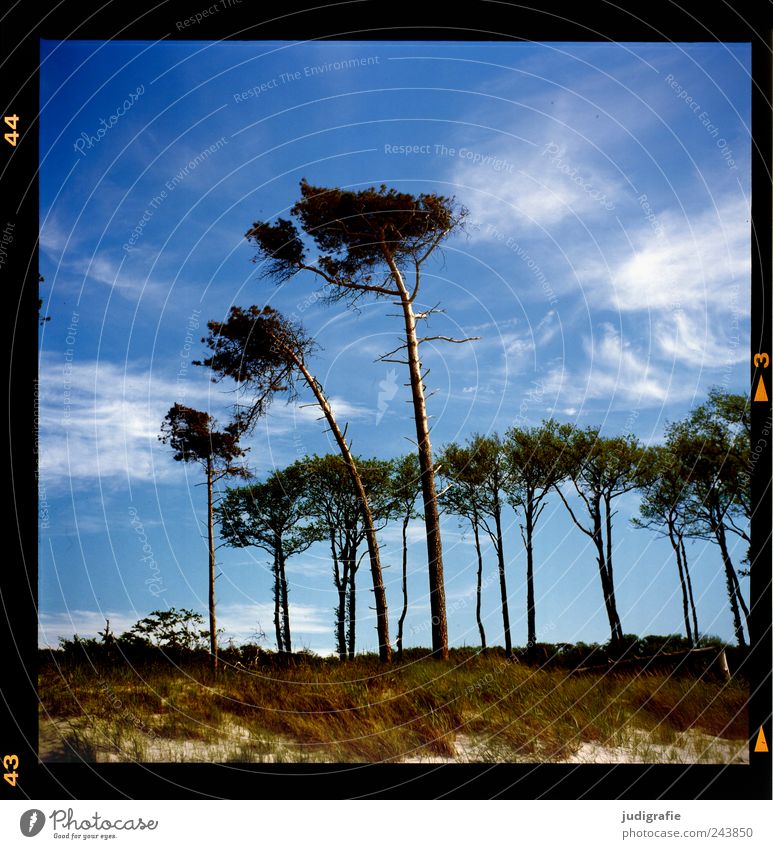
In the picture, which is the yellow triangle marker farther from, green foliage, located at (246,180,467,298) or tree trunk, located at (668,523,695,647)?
green foliage, located at (246,180,467,298)

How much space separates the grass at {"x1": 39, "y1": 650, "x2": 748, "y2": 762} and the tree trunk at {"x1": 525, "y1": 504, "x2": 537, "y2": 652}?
0.38 meters

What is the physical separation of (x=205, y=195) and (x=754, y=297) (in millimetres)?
6114

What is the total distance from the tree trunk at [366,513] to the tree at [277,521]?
0.67 metres

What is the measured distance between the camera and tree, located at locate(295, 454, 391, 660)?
8.58 metres

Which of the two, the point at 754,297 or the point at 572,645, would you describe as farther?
the point at 572,645

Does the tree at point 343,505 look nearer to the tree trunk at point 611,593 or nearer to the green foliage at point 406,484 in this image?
the green foliage at point 406,484

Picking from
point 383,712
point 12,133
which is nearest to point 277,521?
point 383,712

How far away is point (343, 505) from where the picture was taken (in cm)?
912

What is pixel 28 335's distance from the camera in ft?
23.6

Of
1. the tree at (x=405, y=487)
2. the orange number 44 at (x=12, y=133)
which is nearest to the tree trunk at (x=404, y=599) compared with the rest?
the tree at (x=405, y=487)

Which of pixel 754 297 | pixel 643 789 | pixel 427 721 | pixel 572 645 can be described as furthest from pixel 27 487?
pixel 754 297

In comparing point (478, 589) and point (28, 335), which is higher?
point (28, 335)
